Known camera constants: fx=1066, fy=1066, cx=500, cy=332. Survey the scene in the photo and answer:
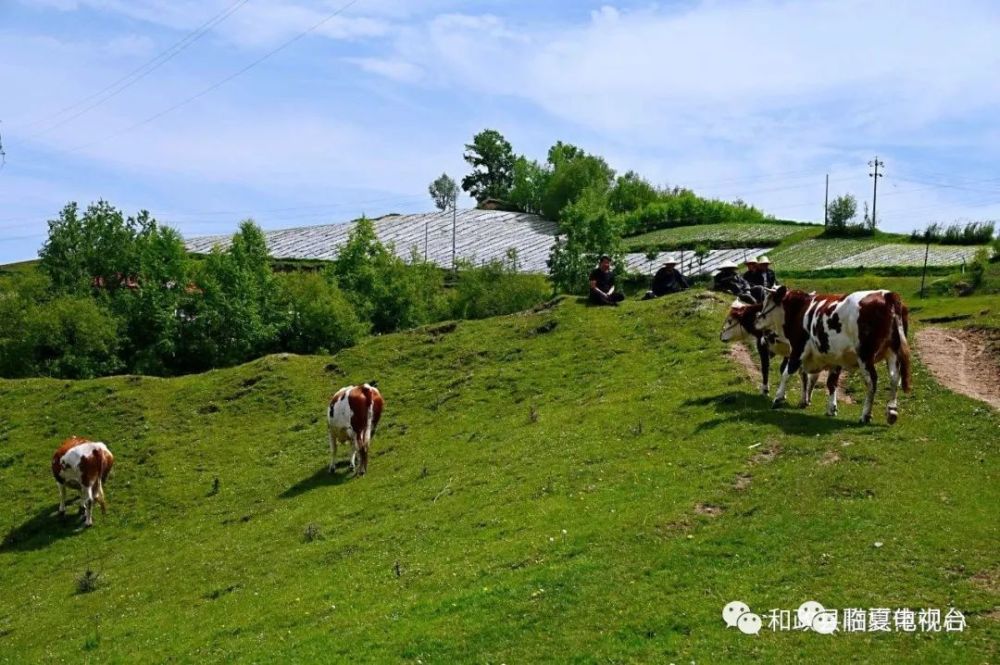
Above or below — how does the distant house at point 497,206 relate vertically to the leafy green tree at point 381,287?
above

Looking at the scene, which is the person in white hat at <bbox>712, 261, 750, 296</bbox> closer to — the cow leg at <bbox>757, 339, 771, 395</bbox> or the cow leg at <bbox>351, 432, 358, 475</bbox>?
the cow leg at <bbox>757, 339, 771, 395</bbox>

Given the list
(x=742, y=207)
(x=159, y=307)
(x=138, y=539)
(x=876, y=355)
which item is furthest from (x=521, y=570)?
(x=742, y=207)

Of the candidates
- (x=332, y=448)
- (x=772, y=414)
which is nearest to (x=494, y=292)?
(x=332, y=448)

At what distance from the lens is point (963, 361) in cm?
2962

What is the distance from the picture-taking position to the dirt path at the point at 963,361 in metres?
26.4

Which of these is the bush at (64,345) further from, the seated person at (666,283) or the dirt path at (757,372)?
the dirt path at (757,372)

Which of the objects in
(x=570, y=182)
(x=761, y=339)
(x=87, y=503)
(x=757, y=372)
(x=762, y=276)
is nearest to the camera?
(x=761, y=339)

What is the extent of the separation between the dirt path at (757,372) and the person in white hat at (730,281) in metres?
1.86

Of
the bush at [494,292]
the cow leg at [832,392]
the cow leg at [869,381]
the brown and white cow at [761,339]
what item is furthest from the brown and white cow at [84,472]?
the bush at [494,292]

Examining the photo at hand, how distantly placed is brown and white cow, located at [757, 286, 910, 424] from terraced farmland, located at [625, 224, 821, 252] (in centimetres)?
6688

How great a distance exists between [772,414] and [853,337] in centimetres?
255

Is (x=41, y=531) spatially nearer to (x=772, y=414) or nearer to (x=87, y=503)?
(x=87, y=503)

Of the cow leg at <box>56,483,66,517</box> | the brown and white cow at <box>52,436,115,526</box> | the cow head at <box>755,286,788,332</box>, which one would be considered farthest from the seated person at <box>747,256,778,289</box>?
the cow leg at <box>56,483,66,517</box>

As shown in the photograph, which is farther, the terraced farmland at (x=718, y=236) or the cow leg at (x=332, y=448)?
the terraced farmland at (x=718, y=236)
